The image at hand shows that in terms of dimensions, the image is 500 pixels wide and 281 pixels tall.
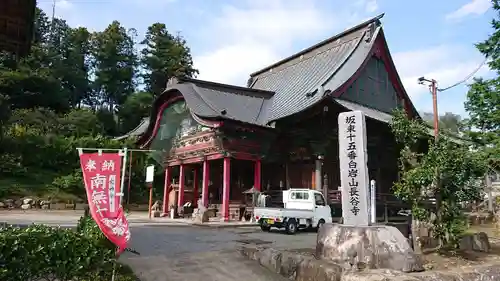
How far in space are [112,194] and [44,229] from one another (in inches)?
Result: 40.0

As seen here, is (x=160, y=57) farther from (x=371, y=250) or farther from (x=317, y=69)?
(x=371, y=250)

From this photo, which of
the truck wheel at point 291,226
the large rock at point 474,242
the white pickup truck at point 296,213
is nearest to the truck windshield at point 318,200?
the white pickup truck at point 296,213

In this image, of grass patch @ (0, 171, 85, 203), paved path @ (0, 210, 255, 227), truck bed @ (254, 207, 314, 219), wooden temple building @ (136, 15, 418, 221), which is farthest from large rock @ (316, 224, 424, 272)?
grass patch @ (0, 171, 85, 203)

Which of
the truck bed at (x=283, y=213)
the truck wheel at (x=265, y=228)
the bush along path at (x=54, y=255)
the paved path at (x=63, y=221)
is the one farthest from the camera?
the paved path at (x=63, y=221)

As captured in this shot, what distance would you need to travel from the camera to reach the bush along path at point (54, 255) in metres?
4.74

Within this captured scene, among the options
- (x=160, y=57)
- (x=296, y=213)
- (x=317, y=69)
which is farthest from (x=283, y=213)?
(x=160, y=57)

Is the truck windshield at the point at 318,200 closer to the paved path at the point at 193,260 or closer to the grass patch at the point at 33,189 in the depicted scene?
the paved path at the point at 193,260

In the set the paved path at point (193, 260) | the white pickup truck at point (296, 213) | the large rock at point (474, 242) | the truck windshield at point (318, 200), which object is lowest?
the paved path at point (193, 260)

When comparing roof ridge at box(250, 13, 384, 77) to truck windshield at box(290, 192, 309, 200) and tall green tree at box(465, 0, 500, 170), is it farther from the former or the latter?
truck windshield at box(290, 192, 309, 200)

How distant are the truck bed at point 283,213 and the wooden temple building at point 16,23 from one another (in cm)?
1007

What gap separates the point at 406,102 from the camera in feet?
82.9

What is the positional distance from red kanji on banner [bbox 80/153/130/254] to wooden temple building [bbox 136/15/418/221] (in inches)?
486

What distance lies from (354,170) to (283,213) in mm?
6804

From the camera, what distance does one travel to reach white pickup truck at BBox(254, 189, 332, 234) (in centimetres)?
1421
